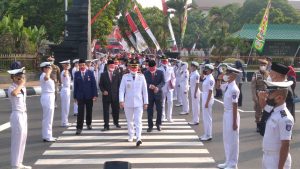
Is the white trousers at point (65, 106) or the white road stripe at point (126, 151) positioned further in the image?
the white trousers at point (65, 106)

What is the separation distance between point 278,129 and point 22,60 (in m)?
28.7

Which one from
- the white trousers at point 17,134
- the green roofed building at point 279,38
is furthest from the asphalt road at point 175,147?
the green roofed building at point 279,38

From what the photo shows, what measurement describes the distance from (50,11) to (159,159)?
37.1 metres

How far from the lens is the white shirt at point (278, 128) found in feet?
18.6

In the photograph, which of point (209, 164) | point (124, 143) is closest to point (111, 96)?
point (124, 143)

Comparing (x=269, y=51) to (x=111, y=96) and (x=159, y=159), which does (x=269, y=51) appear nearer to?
(x=111, y=96)

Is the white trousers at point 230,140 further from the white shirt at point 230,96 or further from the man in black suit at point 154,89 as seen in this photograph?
the man in black suit at point 154,89

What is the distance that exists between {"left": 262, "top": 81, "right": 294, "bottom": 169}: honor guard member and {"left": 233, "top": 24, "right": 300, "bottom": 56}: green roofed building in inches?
1720

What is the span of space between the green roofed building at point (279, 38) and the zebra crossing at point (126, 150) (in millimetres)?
37016

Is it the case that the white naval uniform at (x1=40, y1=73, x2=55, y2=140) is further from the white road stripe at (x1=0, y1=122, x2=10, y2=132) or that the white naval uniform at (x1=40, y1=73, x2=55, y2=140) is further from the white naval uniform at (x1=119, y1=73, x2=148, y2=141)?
the white road stripe at (x1=0, y1=122, x2=10, y2=132)

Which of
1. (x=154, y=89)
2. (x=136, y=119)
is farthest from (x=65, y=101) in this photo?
(x=136, y=119)

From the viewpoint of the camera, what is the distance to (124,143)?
38.6ft

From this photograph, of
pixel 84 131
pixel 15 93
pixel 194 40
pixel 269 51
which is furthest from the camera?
pixel 194 40

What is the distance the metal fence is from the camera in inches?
1248
